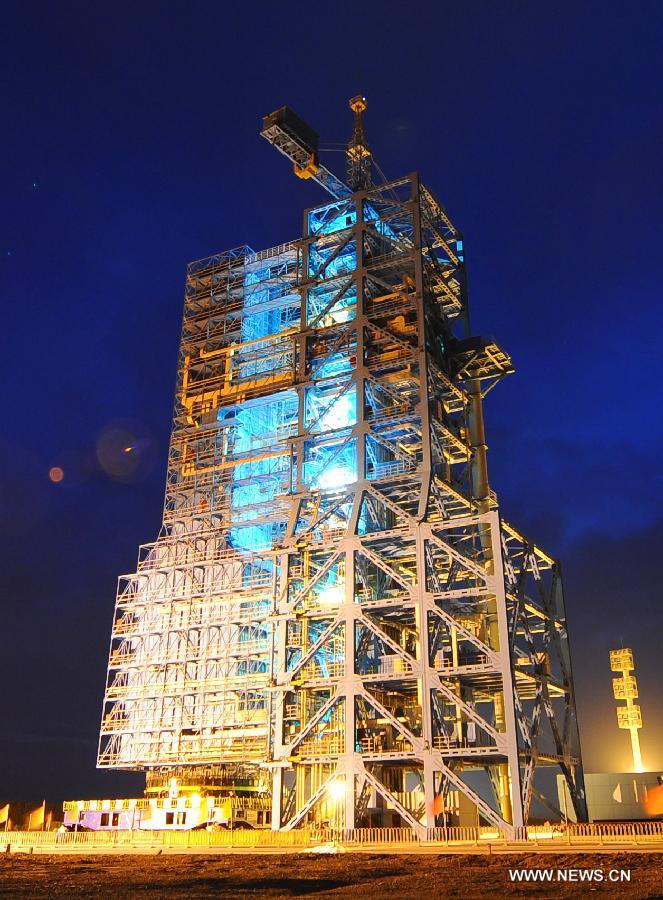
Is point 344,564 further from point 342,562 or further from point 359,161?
point 359,161

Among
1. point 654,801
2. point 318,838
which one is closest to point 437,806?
point 318,838

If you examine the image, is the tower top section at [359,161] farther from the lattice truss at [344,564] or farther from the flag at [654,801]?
the flag at [654,801]

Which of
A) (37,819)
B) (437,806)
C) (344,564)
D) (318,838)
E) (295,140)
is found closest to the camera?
(318,838)

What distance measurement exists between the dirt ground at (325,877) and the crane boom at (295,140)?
48727 millimetres

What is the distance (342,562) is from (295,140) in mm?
32749

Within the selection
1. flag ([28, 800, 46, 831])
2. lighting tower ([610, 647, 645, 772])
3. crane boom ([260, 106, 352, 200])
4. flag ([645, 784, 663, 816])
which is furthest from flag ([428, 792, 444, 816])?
lighting tower ([610, 647, 645, 772])

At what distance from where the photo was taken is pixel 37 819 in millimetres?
65188

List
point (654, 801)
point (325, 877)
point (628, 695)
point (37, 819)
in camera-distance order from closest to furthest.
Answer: point (325, 877)
point (654, 801)
point (37, 819)
point (628, 695)

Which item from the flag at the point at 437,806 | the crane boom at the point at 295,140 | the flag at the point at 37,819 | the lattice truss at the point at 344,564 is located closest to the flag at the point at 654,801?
the lattice truss at the point at 344,564

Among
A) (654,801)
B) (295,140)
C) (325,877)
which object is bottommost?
(325,877)

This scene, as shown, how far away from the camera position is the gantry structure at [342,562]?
4934 centimetres

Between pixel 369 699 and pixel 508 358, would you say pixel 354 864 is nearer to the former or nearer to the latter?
pixel 369 699

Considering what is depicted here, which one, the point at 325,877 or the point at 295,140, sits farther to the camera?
the point at 295,140

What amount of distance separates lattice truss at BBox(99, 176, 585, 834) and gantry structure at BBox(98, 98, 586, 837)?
0.19m
